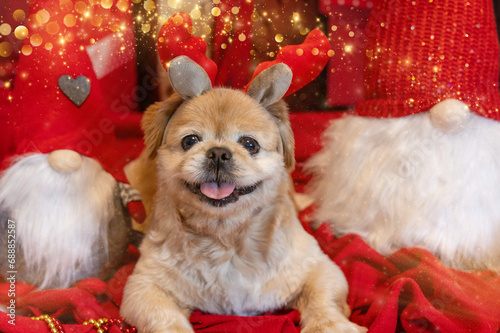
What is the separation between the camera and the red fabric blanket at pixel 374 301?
1.28m

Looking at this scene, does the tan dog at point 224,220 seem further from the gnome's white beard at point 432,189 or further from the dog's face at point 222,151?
the gnome's white beard at point 432,189

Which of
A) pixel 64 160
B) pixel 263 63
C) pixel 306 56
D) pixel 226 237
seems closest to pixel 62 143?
pixel 64 160

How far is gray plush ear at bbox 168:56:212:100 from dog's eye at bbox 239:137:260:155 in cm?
23

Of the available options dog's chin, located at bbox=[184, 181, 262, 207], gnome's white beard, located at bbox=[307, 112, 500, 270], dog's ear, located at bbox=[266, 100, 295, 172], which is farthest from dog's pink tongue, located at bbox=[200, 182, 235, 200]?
gnome's white beard, located at bbox=[307, 112, 500, 270]

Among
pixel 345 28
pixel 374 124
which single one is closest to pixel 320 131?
Result: pixel 374 124

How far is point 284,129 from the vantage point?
1.53 m

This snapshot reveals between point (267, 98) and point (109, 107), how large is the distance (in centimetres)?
64

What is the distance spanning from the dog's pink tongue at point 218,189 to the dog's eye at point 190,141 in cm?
17

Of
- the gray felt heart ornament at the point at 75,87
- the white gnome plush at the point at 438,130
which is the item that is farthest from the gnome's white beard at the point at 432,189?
the gray felt heart ornament at the point at 75,87

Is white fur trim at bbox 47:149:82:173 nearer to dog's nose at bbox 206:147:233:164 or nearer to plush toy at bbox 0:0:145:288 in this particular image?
plush toy at bbox 0:0:145:288

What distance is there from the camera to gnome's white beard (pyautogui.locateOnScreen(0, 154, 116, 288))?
1.46m

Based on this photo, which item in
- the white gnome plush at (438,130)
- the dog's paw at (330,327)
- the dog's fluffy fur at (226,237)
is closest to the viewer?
the dog's paw at (330,327)

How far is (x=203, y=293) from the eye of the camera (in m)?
1.44

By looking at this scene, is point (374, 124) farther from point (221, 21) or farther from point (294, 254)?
point (221, 21)
